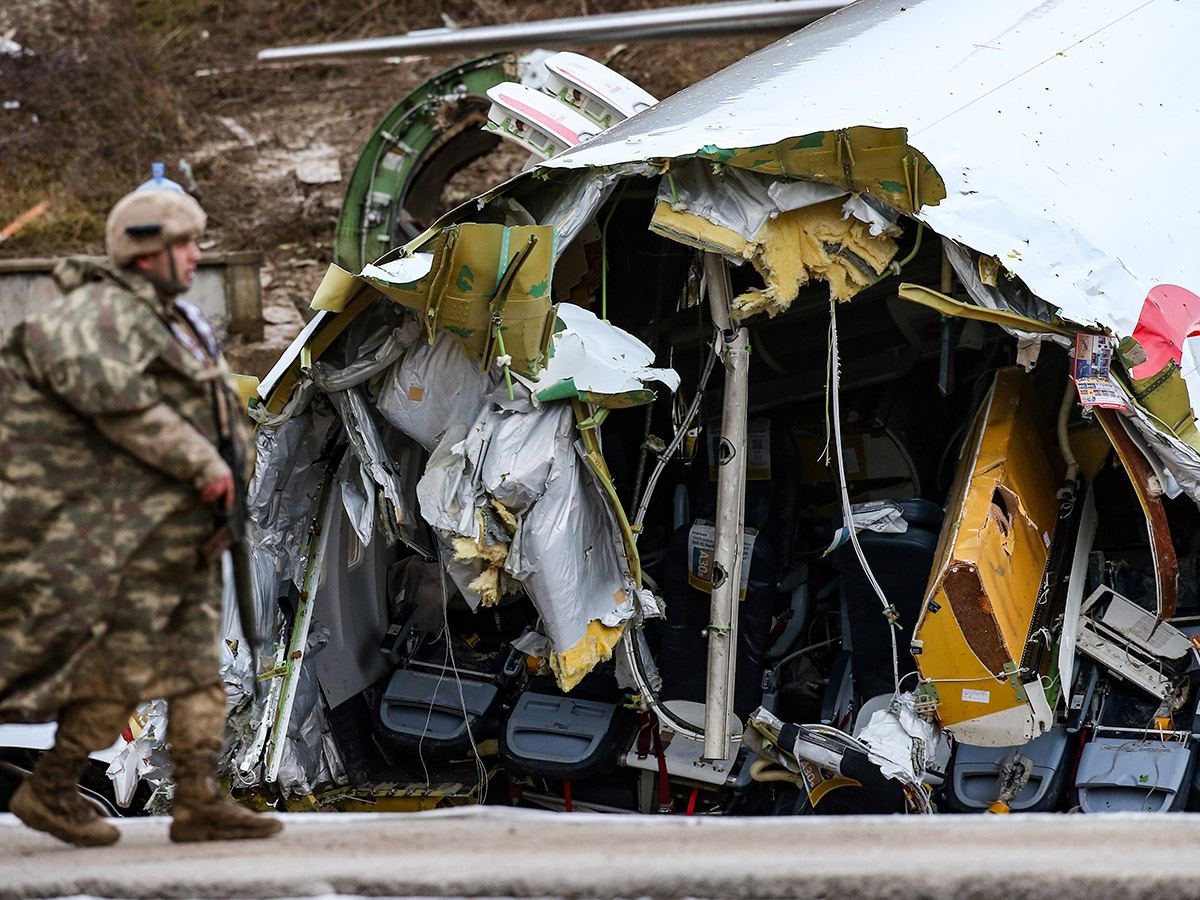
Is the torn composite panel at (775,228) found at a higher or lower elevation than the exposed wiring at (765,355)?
higher

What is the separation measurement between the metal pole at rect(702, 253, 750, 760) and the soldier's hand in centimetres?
241

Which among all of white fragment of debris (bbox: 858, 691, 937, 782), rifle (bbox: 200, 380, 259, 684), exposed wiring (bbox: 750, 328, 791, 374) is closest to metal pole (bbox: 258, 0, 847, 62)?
exposed wiring (bbox: 750, 328, 791, 374)

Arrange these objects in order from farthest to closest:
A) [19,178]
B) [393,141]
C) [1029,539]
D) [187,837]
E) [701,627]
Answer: [19,178]
[393,141]
[701,627]
[1029,539]
[187,837]

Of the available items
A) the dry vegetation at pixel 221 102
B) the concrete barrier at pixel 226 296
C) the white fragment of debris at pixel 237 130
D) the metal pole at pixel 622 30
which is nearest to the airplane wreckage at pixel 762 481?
the metal pole at pixel 622 30

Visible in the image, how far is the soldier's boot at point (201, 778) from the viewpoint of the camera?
10.6 feet

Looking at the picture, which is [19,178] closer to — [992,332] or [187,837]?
[992,332]

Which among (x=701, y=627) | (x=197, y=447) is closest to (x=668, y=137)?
(x=701, y=627)

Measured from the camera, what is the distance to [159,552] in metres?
3.16

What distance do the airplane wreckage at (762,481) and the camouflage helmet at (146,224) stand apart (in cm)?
159

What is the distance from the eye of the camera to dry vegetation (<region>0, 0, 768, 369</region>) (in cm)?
1266

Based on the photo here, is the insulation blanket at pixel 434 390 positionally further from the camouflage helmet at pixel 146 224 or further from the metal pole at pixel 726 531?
the camouflage helmet at pixel 146 224

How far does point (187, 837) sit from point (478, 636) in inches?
122

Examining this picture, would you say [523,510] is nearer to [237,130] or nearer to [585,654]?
[585,654]

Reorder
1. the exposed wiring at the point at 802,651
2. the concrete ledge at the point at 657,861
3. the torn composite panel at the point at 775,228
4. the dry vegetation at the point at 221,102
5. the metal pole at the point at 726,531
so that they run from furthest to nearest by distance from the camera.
A: the dry vegetation at the point at 221,102, the exposed wiring at the point at 802,651, the metal pole at the point at 726,531, the torn composite panel at the point at 775,228, the concrete ledge at the point at 657,861
